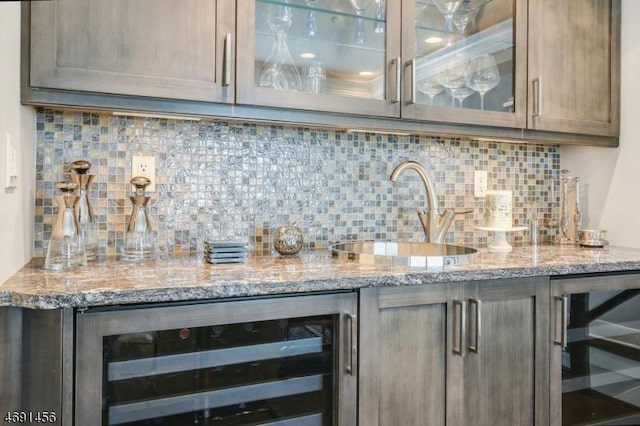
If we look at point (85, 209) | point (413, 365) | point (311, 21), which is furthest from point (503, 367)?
point (85, 209)

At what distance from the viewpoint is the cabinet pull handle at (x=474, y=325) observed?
4.69ft

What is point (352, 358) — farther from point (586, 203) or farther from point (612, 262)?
point (586, 203)

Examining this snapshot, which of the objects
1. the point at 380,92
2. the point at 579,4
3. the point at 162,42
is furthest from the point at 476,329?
the point at 579,4

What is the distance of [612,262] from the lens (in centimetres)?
166

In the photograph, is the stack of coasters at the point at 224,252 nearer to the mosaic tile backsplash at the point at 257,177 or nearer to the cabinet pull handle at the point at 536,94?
the mosaic tile backsplash at the point at 257,177

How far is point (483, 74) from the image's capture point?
6.33 feet

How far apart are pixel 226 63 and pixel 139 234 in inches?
25.5

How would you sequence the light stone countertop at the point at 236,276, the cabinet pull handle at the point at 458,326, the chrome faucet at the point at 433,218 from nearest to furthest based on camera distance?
the light stone countertop at the point at 236,276 → the cabinet pull handle at the point at 458,326 → the chrome faucet at the point at 433,218

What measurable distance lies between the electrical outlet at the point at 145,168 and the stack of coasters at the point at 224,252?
13.7 inches

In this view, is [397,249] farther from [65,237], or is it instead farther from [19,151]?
[19,151]

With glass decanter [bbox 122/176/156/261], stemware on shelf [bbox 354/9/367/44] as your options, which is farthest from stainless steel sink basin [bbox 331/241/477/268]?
stemware on shelf [bbox 354/9/367/44]

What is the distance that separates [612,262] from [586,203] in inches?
30.9

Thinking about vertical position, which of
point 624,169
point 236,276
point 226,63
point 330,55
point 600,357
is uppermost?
point 330,55

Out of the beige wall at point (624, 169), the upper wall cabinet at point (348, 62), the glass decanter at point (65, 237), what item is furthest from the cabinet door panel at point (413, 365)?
the beige wall at point (624, 169)
